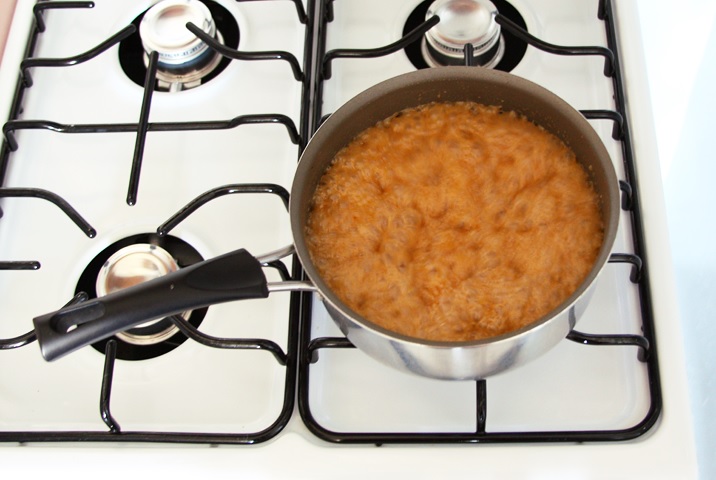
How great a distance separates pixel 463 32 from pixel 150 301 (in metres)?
0.43

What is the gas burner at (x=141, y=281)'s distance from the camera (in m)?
0.71

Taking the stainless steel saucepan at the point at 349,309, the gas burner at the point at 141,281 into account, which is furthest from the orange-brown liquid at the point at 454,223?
the gas burner at the point at 141,281

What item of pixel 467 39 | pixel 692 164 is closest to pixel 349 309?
pixel 467 39

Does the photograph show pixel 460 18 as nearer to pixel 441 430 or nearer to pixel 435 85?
pixel 435 85

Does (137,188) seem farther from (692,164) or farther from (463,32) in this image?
(692,164)

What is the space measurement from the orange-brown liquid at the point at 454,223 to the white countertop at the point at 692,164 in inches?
9.3

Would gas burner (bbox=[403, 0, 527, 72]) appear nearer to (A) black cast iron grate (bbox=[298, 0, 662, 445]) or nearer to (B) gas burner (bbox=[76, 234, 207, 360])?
(A) black cast iron grate (bbox=[298, 0, 662, 445])

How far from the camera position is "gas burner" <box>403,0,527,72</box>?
0.79 m

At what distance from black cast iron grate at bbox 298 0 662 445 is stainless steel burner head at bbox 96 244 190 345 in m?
0.14

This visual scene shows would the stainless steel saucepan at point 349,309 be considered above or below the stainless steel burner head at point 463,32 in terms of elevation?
below

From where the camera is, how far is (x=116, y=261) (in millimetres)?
726

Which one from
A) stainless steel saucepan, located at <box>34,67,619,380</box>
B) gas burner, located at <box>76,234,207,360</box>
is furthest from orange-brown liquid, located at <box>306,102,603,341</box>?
gas burner, located at <box>76,234,207,360</box>

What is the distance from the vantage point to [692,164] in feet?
2.80

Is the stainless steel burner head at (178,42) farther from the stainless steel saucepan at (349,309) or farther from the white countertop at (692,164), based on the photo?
the white countertop at (692,164)
